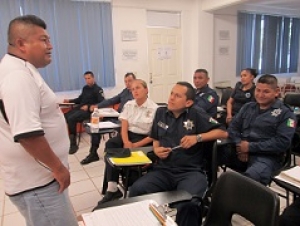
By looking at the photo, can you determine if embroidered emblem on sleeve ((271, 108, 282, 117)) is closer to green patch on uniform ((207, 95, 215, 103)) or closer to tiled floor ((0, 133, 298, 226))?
tiled floor ((0, 133, 298, 226))

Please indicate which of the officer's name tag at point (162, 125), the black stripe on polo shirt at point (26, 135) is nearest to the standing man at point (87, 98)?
the officer's name tag at point (162, 125)

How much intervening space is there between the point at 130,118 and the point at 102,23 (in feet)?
9.87

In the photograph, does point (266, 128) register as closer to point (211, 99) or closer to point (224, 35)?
point (211, 99)

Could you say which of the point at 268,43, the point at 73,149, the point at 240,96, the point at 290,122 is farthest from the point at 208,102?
the point at 268,43

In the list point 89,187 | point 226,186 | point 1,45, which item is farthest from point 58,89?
point 226,186

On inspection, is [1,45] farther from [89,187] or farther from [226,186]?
[226,186]

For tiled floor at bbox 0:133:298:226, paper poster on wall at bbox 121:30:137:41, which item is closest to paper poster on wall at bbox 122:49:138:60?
paper poster on wall at bbox 121:30:137:41

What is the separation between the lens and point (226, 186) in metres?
1.26

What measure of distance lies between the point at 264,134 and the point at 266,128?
5 cm

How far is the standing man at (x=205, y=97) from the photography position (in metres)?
3.33

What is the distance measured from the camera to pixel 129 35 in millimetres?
5355

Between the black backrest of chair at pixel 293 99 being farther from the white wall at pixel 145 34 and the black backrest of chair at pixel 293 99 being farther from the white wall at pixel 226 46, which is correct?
the white wall at pixel 226 46

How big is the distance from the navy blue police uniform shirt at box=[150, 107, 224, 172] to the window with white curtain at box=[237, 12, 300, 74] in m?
5.32

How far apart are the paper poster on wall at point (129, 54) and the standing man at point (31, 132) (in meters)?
4.31
